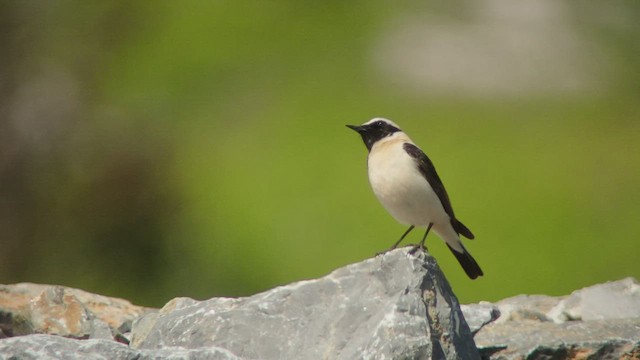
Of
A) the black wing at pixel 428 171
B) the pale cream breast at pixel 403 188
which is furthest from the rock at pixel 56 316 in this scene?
the black wing at pixel 428 171

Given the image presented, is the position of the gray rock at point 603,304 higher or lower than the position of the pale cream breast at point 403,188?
lower

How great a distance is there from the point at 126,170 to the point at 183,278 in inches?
99.7

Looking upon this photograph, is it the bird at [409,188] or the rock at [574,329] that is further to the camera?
the bird at [409,188]

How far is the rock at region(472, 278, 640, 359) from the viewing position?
6508 millimetres

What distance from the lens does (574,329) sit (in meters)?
6.78

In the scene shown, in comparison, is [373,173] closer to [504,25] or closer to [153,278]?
Answer: [153,278]

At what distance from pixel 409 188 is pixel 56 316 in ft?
7.44

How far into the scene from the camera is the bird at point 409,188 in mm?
7658

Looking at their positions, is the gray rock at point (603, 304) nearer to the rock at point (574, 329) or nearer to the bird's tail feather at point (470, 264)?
the rock at point (574, 329)

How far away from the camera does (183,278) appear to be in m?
13.5

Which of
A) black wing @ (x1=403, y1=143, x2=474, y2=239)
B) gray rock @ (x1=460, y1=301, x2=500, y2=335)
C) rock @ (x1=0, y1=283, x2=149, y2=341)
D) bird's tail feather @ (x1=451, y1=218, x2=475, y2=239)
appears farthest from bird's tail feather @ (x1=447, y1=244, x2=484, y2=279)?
rock @ (x1=0, y1=283, x2=149, y2=341)

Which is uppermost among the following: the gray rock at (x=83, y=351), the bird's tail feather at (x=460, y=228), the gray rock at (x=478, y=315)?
the bird's tail feather at (x=460, y=228)

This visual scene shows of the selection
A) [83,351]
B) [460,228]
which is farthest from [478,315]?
[83,351]

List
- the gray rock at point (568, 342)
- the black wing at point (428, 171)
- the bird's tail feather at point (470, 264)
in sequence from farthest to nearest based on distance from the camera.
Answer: the bird's tail feather at point (470, 264), the black wing at point (428, 171), the gray rock at point (568, 342)
